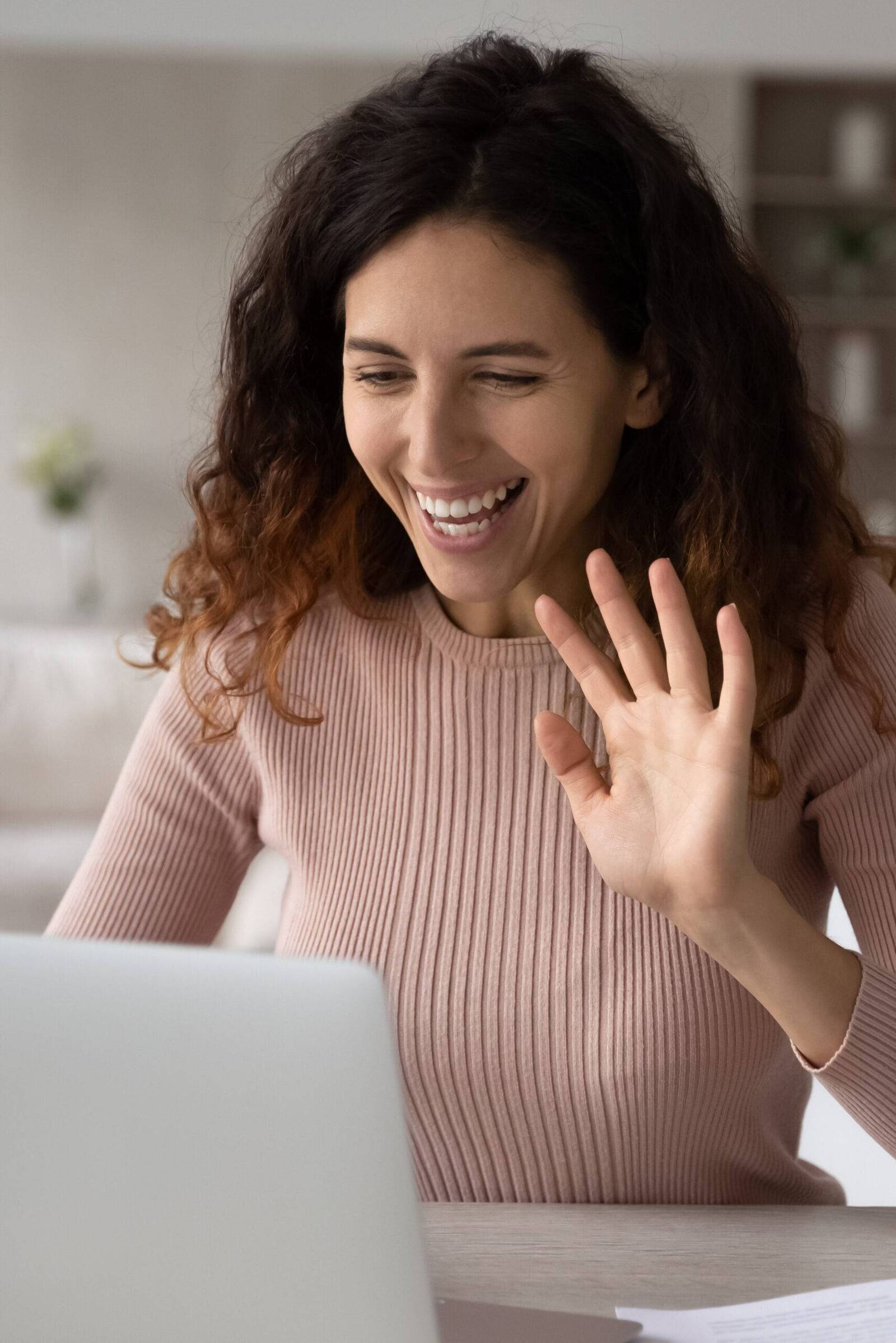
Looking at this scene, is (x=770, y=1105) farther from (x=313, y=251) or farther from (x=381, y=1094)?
(x=313, y=251)

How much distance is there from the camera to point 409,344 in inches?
42.4

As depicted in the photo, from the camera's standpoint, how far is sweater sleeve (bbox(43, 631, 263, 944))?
1.23m

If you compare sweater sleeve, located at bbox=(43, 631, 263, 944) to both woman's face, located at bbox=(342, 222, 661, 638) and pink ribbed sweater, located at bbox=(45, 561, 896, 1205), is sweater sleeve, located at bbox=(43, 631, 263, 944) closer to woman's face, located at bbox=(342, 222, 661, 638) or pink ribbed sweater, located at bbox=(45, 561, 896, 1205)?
pink ribbed sweater, located at bbox=(45, 561, 896, 1205)

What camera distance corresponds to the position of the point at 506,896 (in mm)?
1170

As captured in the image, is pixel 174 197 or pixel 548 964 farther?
pixel 174 197

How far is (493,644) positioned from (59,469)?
4700 millimetres

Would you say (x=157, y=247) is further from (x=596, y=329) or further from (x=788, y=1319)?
(x=788, y=1319)

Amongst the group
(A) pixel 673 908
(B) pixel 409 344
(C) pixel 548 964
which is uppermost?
(B) pixel 409 344

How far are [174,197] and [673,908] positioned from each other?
5.45 m

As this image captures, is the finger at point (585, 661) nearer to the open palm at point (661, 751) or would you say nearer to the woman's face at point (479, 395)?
the open palm at point (661, 751)

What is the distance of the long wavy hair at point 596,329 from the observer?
110 centimetres

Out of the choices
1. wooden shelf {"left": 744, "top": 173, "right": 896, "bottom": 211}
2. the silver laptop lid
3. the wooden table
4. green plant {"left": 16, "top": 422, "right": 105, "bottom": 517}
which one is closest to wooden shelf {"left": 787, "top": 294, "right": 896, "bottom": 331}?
wooden shelf {"left": 744, "top": 173, "right": 896, "bottom": 211}

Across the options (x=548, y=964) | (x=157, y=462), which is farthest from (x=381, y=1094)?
(x=157, y=462)

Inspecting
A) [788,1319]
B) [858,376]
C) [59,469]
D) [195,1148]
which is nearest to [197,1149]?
[195,1148]
